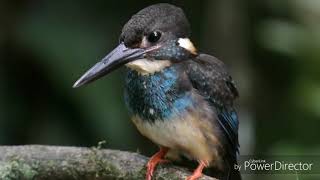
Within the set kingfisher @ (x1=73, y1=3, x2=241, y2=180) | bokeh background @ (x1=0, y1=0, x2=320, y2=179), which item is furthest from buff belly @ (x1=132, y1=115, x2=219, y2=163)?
bokeh background @ (x1=0, y1=0, x2=320, y2=179)

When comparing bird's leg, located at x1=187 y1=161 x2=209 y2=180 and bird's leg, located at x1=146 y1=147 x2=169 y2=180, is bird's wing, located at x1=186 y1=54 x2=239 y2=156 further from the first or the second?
bird's leg, located at x1=146 y1=147 x2=169 y2=180

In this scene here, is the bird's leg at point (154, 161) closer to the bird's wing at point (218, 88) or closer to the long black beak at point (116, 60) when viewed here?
the bird's wing at point (218, 88)

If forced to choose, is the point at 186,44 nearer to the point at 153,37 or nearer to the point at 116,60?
the point at 153,37

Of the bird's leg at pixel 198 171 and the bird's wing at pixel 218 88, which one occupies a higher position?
the bird's wing at pixel 218 88

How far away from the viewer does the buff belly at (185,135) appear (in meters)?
3.78

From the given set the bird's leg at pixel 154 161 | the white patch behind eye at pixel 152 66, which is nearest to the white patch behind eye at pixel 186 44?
the white patch behind eye at pixel 152 66

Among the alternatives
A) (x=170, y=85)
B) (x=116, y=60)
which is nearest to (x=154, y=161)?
(x=170, y=85)

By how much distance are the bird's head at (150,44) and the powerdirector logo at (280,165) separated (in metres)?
0.63

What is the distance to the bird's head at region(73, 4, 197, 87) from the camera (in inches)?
148

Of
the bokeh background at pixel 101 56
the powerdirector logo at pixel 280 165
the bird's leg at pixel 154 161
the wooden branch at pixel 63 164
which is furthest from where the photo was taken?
the bokeh background at pixel 101 56

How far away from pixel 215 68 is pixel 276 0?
2.00 metres

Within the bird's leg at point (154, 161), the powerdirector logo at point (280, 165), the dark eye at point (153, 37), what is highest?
the dark eye at point (153, 37)

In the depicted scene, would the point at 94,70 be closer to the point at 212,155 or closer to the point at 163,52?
the point at 163,52

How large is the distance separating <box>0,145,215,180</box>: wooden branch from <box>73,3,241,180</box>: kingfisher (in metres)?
0.15
